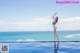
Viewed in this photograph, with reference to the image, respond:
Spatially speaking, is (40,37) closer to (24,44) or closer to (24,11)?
(24,44)

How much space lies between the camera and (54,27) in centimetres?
115

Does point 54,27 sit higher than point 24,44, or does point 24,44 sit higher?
point 54,27

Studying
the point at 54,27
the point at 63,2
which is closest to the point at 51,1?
the point at 63,2

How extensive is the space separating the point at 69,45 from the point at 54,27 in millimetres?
180

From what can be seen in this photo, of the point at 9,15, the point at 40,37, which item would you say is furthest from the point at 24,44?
the point at 9,15

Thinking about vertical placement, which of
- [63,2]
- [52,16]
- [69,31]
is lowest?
[69,31]

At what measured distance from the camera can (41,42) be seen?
1141 millimetres

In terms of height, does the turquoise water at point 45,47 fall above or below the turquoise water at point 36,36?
below

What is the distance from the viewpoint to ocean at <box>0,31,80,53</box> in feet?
3.74

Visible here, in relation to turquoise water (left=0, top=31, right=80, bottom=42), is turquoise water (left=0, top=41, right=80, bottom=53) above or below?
below

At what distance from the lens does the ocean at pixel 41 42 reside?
114 centimetres

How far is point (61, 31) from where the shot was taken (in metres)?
1.15

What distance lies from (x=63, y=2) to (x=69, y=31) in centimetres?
23

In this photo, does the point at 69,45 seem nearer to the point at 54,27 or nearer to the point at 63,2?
the point at 54,27
